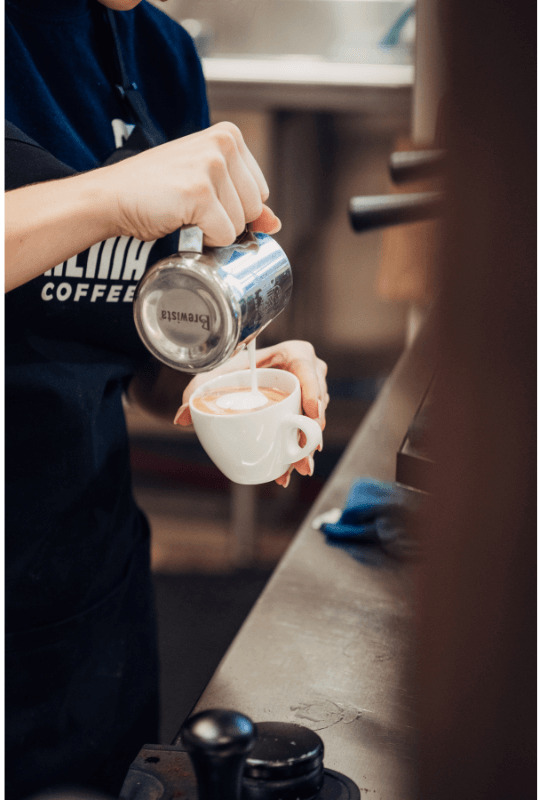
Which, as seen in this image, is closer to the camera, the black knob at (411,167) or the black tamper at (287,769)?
the black tamper at (287,769)

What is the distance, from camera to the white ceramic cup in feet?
1.76

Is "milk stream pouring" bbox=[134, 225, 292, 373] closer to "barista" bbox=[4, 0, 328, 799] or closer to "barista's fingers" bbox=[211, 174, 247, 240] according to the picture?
"barista's fingers" bbox=[211, 174, 247, 240]

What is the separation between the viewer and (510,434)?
0.23 metres

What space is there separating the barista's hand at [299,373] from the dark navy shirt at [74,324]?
179 millimetres

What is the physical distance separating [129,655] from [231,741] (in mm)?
697

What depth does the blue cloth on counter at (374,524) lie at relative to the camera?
894 mm


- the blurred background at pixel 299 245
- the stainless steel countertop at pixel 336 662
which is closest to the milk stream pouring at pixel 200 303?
the stainless steel countertop at pixel 336 662

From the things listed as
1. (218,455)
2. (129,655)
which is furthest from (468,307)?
(129,655)

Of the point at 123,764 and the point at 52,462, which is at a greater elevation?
the point at 52,462

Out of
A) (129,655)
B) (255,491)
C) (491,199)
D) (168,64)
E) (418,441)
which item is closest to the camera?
(491,199)

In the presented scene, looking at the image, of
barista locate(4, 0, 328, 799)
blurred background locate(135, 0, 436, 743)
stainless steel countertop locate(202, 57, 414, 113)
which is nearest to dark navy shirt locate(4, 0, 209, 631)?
barista locate(4, 0, 328, 799)

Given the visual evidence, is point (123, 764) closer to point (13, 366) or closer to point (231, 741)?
point (13, 366)

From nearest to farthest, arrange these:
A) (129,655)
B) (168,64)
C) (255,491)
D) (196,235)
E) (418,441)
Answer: (196,235) < (418,441) < (168,64) < (129,655) < (255,491)

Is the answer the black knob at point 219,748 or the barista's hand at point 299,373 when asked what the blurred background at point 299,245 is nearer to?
the barista's hand at point 299,373
